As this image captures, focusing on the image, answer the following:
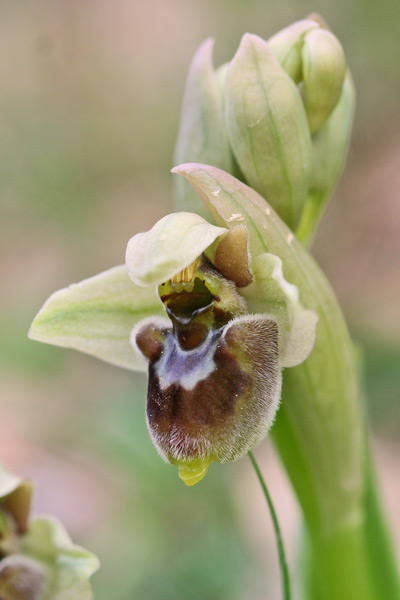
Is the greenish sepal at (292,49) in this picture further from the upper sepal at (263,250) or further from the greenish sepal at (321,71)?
the upper sepal at (263,250)

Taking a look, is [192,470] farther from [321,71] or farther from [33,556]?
[321,71]

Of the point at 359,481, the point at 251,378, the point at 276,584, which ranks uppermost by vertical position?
the point at 251,378

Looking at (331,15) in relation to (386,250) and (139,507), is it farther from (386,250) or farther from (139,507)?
(139,507)

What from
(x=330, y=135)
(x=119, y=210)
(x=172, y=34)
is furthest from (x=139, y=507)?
(x=172, y=34)

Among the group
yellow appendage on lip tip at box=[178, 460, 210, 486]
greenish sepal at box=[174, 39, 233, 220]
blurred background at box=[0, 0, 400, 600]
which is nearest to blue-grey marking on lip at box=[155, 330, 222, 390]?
yellow appendage on lip tip at box=[178, 460, 210, 486]

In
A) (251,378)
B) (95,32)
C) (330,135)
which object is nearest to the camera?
(251,378)

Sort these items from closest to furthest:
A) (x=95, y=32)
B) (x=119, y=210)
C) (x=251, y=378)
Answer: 1. (x=251, y=378)
2. (x=119, y=210)
3. (x=95, y=32)

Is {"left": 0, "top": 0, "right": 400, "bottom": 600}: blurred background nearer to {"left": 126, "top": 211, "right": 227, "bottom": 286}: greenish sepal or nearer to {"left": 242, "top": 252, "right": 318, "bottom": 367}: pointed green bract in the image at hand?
{"left": 242, "top": 252, "right": 318, "bottom": 367}: pointed green bract
